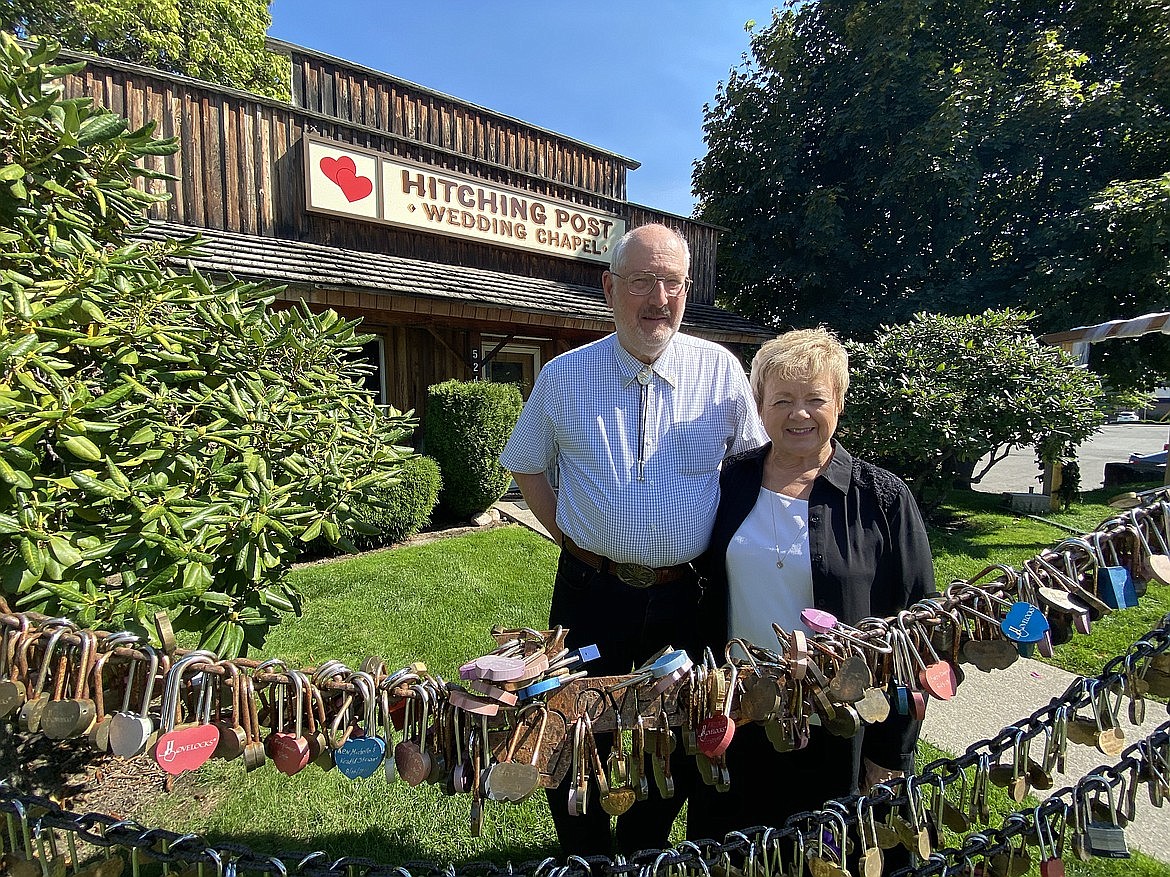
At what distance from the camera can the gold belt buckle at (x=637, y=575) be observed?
1.92m

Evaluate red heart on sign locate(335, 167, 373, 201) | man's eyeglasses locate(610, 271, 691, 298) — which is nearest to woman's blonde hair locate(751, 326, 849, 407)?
man's eyeglasses locate(610, 271, 691, 298)

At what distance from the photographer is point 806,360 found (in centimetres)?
164

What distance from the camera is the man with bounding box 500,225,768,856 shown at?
1.90m

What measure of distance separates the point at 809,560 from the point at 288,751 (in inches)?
51.2

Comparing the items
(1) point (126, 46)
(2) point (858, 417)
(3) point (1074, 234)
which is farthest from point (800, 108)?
(1) point (126, 46)

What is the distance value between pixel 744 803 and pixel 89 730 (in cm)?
159

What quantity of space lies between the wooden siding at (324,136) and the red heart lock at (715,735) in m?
6.99

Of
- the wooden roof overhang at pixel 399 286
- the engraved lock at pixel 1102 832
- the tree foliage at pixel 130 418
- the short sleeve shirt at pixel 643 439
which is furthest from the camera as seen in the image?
the wooden roof overhang at pixel 399 286

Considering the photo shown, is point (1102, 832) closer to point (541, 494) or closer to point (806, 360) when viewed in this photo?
point (806, 360)

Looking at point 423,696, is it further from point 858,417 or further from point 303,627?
point 858,417

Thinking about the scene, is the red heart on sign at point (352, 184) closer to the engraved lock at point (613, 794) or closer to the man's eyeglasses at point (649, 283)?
the man's eyeglasses at point (649, 283)

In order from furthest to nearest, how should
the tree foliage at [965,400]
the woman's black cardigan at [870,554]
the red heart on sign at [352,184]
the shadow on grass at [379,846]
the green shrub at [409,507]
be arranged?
the red heart on sign at [352,184] → the tree foliage at [965,400] → the green shrub at [409,507] → the shadow on grass at [379,846] → the woman's black cardigan at [870,554]

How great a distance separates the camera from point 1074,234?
1152 centimetres

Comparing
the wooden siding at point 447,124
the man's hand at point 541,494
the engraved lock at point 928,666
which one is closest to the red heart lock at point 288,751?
the engraved lock at point 928,666
